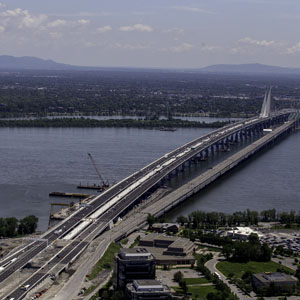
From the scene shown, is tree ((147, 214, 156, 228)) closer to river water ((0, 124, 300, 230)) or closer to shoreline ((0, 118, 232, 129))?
river water ((0, 124, 300, 230))

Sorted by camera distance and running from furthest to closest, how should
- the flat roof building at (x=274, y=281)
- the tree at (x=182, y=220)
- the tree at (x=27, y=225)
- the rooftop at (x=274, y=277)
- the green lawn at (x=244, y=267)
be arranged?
the tree at (x=182, y=220)
the tree at (x=27, y=225)
the green lawn at (x=244, y=267)
the rooftop at (x=274, y=277)
the flat roof building at (x=274, y=281)

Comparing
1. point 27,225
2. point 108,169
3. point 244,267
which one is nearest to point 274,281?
point 244,267

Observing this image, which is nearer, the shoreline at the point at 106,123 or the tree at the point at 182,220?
the tree at the point at 182,220

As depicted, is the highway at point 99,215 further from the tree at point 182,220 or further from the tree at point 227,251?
the tree at point 227,251

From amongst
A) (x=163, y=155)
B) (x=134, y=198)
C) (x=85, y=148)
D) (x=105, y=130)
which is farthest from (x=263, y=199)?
→ (x=105, y=130)

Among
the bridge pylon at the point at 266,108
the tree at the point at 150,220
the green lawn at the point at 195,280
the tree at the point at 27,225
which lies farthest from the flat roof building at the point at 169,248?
the bridge pylon at the point at 266,108

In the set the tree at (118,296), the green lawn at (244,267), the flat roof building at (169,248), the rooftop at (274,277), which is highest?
the tree at (118,296)
